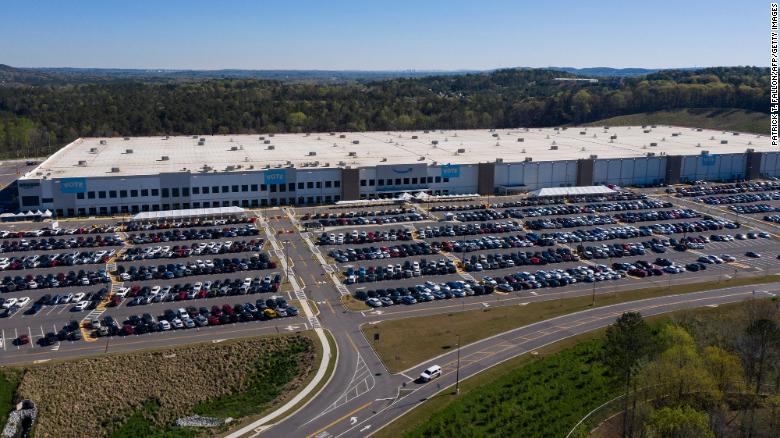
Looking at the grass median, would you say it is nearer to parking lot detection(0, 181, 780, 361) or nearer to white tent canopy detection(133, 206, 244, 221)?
parking lot detection(0, 181, 780, 361)

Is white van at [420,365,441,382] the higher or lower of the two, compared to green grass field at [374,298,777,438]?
higher

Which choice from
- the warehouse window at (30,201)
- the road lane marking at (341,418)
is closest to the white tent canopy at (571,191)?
the road lane marking at (341,418)

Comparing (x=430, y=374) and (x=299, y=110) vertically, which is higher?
(x=299, y=110)

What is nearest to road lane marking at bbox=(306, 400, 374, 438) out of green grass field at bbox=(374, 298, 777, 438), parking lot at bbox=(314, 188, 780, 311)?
green grass field at bbox=(374, 298, 777, 438)

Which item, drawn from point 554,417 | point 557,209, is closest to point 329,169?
point 557,209

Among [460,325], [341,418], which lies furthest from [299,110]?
[341,418]

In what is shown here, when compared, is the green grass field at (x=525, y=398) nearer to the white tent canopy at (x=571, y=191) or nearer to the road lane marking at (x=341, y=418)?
the road lane marking at (x=341, y=418)

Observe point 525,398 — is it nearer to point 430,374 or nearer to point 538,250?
point 430,374
